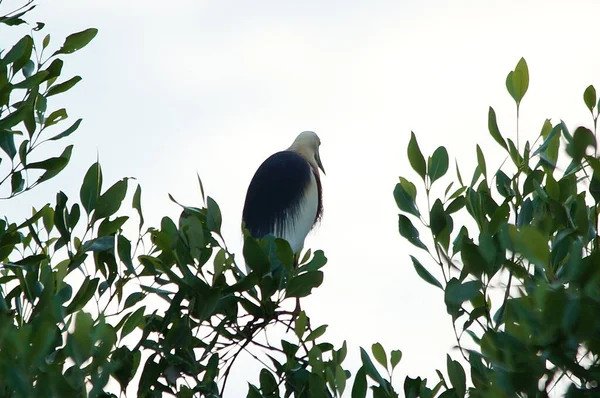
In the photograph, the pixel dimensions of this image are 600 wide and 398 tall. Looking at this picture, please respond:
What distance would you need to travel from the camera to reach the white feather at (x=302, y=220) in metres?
6.10

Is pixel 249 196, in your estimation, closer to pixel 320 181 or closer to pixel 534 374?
pixel 320 181

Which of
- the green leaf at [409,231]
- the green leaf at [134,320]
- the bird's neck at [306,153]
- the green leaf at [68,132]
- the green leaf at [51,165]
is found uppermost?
the bird's neck at [306,153]

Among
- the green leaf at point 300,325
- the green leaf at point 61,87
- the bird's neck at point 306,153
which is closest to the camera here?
the green leaf at point 300,325

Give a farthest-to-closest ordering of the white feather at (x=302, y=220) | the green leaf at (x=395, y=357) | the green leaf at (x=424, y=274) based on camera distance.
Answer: the white feather at (x=302, y=220) < the green leaf at (x=395, y=357) < the green leaf at (x=424, y=274)

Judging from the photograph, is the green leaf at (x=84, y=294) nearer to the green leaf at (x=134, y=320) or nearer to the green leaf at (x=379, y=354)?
the green leaf at (x=134, y=320)

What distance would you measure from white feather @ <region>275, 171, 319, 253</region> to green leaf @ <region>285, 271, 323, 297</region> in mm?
3607

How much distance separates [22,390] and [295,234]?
16.0 feet

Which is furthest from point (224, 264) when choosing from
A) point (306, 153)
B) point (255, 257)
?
point (306, 153)

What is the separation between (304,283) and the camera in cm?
229

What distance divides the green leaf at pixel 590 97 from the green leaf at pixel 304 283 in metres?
0.76

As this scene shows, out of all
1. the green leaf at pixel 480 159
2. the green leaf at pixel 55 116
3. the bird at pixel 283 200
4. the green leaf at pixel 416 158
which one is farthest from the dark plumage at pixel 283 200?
the green leaf at pixel 416 158

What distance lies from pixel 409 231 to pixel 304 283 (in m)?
0.34

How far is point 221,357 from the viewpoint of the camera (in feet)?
8.46

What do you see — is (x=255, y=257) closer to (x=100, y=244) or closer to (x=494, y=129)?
(x=100, y=244)
